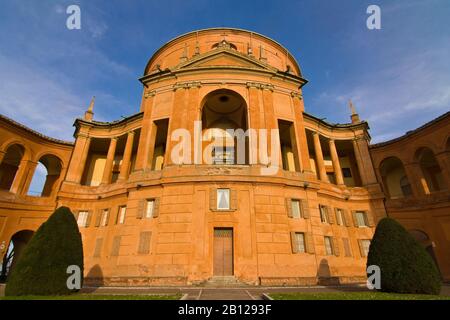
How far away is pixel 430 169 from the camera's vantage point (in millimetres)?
30031

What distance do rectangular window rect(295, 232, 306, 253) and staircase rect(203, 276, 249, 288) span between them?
5271 millimetres

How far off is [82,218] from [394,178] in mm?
39066

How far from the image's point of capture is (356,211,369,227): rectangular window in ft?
85.5

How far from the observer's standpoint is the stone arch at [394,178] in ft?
101

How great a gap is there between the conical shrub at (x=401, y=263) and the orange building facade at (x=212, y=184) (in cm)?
647

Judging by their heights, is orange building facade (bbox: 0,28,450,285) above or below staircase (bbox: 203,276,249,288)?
above

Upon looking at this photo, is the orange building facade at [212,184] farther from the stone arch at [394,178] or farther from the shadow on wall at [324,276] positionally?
the stone arch at [394,178]

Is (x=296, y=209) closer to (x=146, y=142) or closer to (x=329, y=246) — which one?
(x=329, y=246)

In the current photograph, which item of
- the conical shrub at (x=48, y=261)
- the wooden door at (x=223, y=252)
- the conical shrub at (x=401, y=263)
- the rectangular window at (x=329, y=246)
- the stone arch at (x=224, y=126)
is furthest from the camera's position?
the stone arch at (x=224, y=126)

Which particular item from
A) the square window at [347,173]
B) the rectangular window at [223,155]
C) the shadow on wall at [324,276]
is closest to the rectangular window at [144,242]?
the rectangular window at [223,155]

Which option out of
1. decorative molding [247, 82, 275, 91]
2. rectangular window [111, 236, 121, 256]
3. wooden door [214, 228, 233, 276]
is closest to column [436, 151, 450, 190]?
decorative molding [247, 82, 275, 91]

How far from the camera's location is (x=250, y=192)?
62.8 feet

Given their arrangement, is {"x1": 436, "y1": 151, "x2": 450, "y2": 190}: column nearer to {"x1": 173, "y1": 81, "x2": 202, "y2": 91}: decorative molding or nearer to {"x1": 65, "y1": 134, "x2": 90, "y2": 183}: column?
{"x1": 173, "y1": 81, "x2": 202, "y2": 91}: decorative molding
